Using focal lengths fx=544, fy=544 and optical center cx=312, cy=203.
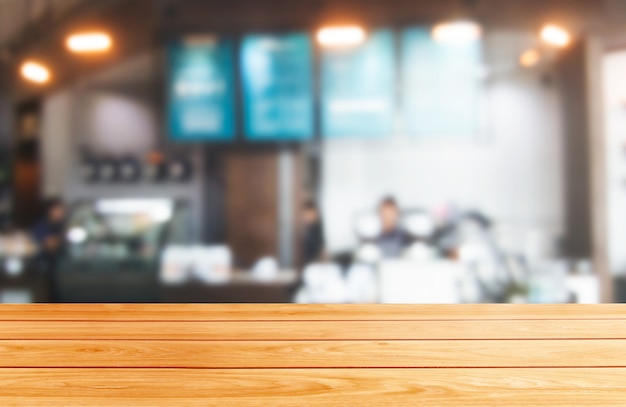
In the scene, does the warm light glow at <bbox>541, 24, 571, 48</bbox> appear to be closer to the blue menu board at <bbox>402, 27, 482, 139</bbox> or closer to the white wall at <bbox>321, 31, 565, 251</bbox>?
the white wall at <bbox>321, 31, 565, 251</bbox>

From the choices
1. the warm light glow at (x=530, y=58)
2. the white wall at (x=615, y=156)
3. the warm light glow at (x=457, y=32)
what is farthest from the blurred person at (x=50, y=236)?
the white wall at (x=615, y=156)

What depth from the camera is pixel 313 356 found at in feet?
4.10

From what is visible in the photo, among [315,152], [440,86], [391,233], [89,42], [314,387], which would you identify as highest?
[89,42]

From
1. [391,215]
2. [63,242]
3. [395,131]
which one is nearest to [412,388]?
[391,215]

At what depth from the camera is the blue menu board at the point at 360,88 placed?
2746mm

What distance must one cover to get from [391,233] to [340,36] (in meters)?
1.03

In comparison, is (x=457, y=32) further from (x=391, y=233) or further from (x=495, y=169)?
(x=391, y=233)

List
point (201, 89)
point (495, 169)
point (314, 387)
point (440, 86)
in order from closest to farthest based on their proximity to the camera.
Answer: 1. point (314, 387)
2. point (495, 169)
3. point (440, 86)
4. point (201, 89)

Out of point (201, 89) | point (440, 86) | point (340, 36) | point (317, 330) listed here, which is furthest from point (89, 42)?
point (317, 330)

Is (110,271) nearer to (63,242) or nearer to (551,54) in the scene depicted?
(63,242)

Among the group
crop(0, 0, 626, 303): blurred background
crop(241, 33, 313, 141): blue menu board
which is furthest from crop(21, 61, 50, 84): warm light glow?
crop(241, 33, 313, 141): blue menu board

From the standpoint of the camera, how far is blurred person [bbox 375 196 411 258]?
8.86 ft

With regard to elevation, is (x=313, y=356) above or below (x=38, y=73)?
below

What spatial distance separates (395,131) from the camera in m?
2.75
